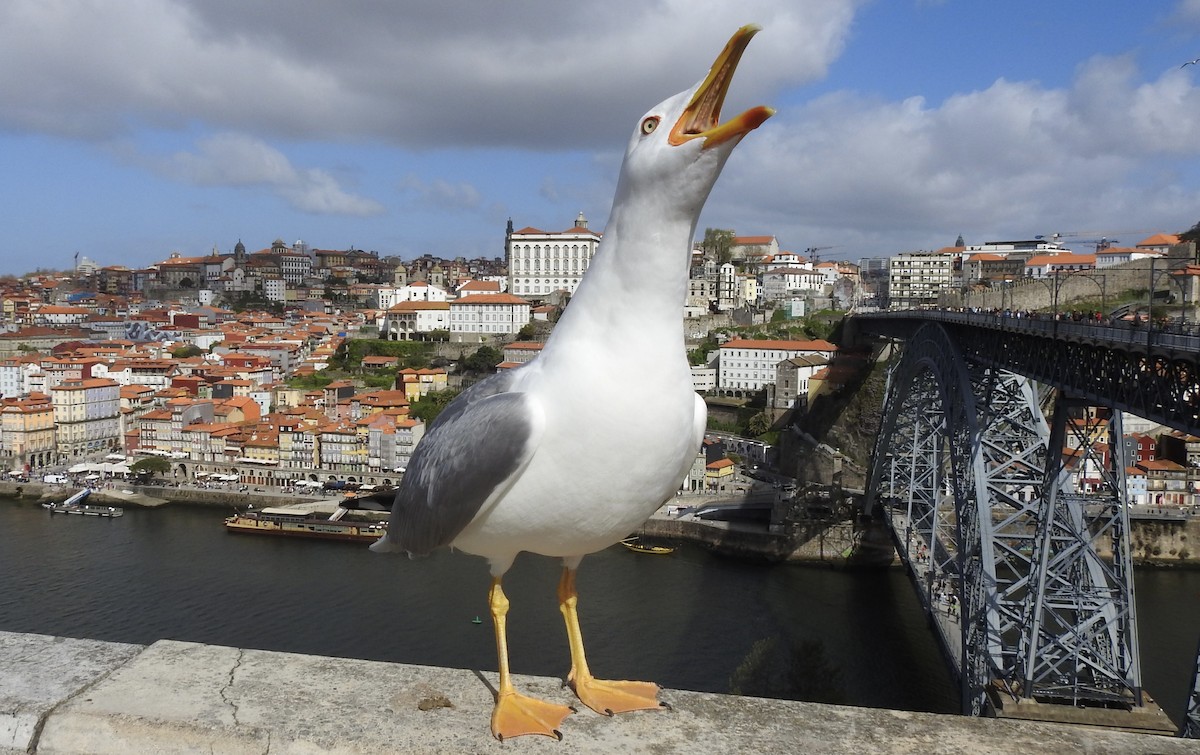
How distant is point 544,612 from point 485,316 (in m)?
26.3

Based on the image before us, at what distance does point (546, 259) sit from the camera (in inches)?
1848

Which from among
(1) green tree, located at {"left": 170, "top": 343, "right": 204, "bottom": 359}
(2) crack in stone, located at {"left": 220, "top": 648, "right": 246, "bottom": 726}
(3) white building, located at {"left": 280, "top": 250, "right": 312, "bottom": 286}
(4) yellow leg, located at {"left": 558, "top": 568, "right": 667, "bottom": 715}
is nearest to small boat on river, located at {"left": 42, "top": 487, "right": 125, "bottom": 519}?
(1) green tree, located at {"left": 170, "top": 343, "right": 204, "bottom": 359}

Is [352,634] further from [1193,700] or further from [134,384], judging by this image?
[134,384]

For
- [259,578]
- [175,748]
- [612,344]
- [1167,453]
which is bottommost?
[259,578]

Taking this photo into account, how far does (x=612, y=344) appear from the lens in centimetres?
152

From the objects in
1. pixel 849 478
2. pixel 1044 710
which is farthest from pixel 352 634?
pixel 849 478

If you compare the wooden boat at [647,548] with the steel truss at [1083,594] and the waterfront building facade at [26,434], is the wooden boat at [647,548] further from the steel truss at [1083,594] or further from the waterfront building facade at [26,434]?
the waterfront building facade at [26,434]

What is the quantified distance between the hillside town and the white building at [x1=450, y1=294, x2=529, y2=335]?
0.24 feet

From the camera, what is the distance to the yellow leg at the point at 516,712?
152 cm

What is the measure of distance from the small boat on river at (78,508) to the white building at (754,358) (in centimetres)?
1948

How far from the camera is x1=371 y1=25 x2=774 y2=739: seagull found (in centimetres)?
148

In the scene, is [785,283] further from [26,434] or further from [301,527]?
[26,434]

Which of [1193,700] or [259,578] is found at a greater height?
[1193,700]

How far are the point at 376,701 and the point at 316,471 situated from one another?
25540 mm
